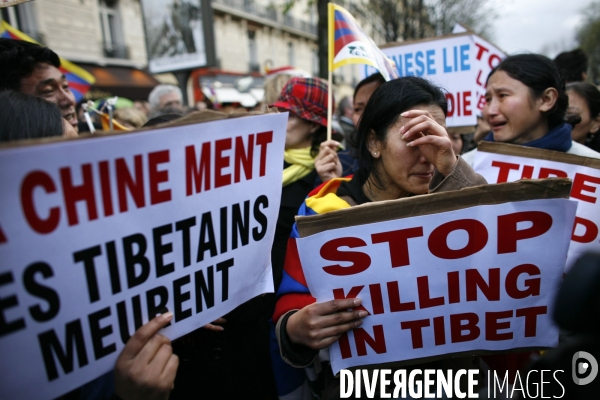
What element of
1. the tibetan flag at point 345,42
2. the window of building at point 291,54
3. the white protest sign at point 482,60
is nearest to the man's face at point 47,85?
the tibetan flag at point 345,42

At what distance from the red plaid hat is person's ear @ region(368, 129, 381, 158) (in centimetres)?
101

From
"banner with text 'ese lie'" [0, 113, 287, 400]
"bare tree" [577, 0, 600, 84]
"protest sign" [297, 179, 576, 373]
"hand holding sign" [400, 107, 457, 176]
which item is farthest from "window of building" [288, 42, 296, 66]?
"protest sign" [297, 179, 576, 373]

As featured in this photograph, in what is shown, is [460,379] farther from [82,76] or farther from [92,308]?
[82,76]

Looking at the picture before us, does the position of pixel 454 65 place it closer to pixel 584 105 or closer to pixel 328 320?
pixel 584 105

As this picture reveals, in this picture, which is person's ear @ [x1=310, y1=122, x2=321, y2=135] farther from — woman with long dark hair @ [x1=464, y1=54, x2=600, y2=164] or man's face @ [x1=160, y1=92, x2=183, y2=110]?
man's face @ [x1=160, y1=92, x2=183, y2=110]

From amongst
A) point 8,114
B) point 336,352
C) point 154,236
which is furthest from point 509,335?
point 8,114

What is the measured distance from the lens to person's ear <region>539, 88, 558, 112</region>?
2.11 meters

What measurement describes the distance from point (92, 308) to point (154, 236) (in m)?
0.23

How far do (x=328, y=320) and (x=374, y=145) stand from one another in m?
0.75

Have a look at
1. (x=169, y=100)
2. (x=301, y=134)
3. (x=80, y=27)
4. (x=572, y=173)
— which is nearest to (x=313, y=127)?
(x=301, y=134)

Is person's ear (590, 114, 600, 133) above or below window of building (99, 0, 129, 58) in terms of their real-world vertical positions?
below

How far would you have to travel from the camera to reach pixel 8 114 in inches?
44.7

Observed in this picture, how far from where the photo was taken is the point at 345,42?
92.1 inches

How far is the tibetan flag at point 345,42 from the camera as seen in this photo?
2279 millimetres
